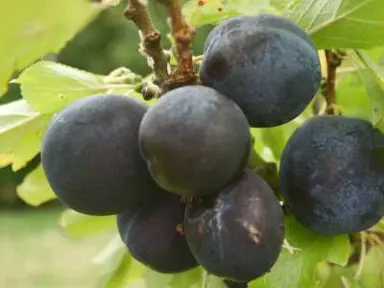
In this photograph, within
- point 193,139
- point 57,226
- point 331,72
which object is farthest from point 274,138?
point 57,226

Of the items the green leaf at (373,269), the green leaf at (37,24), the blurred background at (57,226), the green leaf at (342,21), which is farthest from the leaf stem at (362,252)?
the blurred background at (57,226)

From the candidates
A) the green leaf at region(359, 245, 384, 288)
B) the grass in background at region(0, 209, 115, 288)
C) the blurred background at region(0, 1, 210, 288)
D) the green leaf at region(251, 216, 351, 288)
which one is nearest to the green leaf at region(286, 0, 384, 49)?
the green leaf at region(251, 216, 351, 288)

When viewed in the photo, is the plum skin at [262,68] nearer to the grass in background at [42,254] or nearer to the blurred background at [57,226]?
the blurred background at [57,226]

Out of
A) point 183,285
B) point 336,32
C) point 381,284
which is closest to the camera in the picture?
point 336,32

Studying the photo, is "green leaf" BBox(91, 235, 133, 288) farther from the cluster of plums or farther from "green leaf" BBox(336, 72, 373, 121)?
"green leaf" BBox(336, 72, 373, 121)

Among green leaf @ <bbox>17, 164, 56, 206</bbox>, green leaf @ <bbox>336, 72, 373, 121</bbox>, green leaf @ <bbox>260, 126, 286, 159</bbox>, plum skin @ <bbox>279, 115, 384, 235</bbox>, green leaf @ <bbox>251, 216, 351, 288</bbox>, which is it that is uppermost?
plum skin @ <bbox>279, 115, 384, 235</bbox>

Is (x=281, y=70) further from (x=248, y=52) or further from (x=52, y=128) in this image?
(x=52, y=128)

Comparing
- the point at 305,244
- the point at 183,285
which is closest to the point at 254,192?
the point at 305,244

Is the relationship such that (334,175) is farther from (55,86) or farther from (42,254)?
(42,254)
